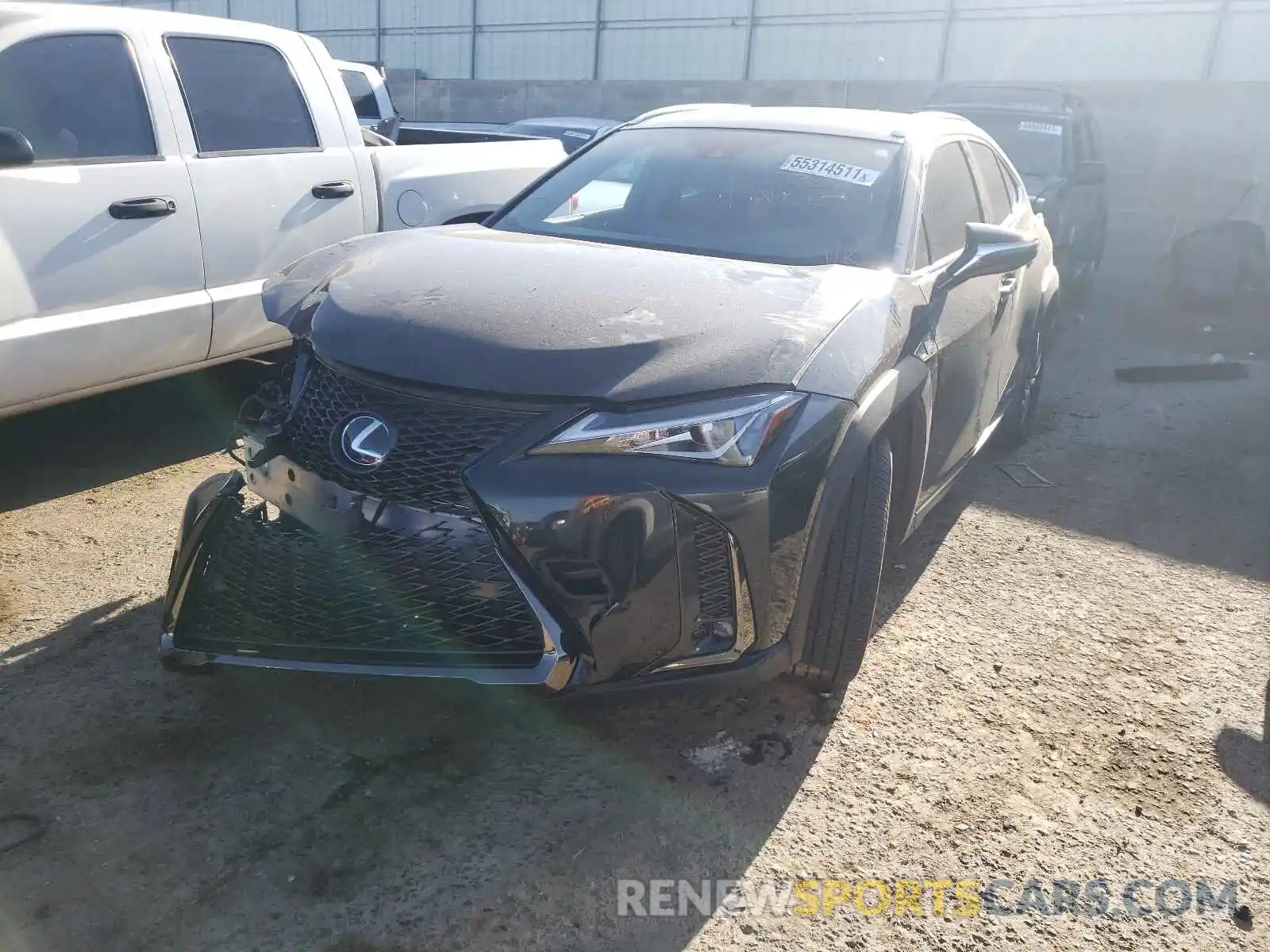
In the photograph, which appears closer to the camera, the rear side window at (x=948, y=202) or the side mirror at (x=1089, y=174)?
the rear side window at (x=948, y=202)

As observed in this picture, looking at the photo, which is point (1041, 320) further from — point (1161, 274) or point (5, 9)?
point (1161, 274)

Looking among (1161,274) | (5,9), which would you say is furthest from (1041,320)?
(1161,274)

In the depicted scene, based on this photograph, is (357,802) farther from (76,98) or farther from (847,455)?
(76,98)

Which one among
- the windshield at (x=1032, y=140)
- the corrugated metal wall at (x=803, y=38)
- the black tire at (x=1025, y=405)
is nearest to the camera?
the black tire at (x=1025, y=405)

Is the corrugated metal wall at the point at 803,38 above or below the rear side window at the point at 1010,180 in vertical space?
above

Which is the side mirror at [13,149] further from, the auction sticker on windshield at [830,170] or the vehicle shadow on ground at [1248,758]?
the vehicle shadow on ground at [1248,758]

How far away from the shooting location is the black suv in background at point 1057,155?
804 cm

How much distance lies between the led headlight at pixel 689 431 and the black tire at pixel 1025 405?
2977mm

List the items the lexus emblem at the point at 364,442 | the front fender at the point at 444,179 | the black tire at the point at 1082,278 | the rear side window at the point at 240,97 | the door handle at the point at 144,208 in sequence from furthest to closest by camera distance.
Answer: the black tire at the point at 1082,278, the front fender at the point at 444,179, the rear side window at the point at 240,97, the door handle at the point at 144,208, the lexus emblem at the point at 364,442

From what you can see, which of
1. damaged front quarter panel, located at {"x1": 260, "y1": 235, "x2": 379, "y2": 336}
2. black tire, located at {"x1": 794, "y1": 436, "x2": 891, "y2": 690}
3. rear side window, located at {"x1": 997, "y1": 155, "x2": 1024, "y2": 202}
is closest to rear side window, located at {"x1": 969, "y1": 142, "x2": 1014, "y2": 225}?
rear side window, located at {"x1": 997, "y1": 155, "x2": 1024, "y2": 202}

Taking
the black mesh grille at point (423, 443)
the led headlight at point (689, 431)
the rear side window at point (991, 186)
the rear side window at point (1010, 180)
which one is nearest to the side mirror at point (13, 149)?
the black mesh grille at point (423, 443)

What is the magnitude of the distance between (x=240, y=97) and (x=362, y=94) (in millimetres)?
3451

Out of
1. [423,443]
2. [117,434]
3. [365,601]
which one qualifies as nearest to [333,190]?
[117,434]

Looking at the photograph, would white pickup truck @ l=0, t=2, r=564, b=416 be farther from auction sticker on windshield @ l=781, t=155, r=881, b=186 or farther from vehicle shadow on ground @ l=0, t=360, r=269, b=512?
auction sticker on windshield @ l=781, t=155, r=881, b=186
